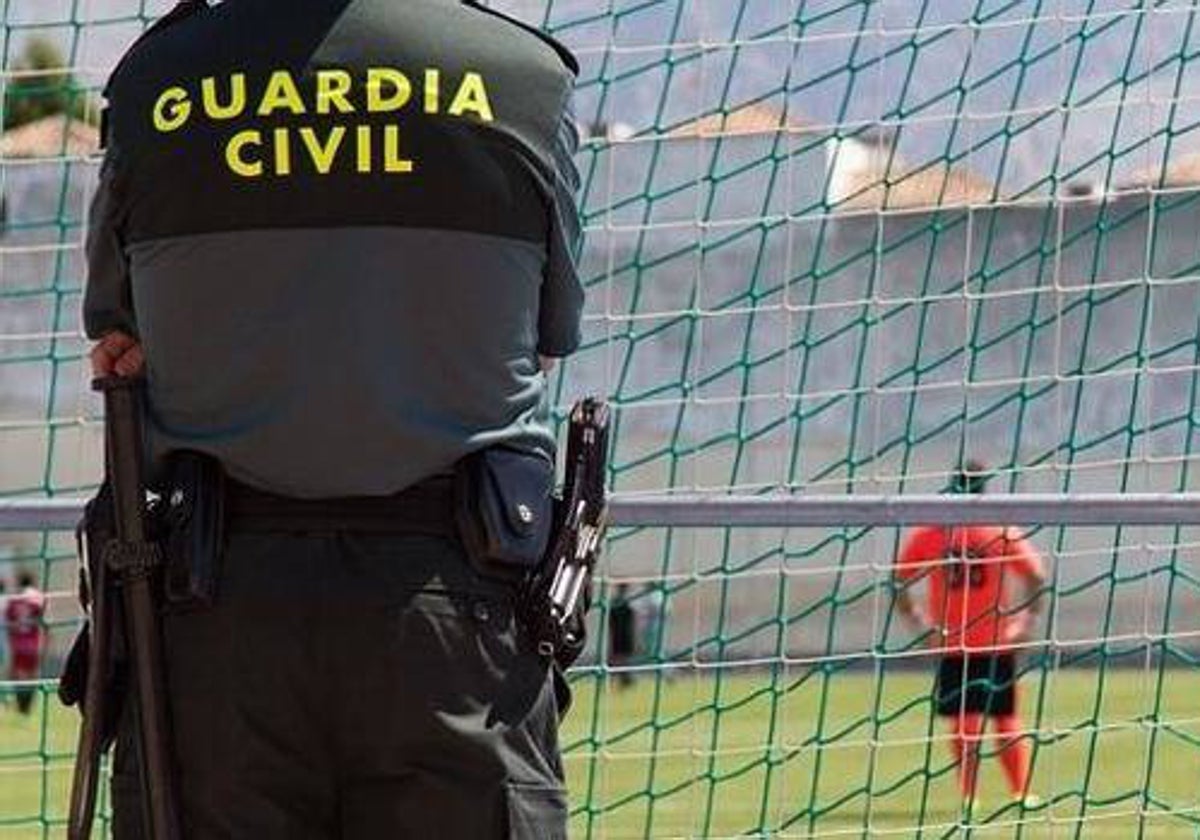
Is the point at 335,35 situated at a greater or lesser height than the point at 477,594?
greater

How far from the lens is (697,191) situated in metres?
8.63

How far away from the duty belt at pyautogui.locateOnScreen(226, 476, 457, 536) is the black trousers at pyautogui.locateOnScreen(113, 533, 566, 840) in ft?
0.05

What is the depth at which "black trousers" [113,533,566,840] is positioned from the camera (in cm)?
485

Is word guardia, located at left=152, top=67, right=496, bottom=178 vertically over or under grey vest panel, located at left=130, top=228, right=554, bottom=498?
over

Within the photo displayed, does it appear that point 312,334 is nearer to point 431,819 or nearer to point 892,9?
point 431,819

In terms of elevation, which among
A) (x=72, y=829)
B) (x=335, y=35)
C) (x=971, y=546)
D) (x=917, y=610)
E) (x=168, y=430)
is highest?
(x=335, y=35)

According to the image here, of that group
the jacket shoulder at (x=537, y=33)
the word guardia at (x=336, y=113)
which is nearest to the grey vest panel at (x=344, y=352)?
the word guardia at (x=336, y=113)

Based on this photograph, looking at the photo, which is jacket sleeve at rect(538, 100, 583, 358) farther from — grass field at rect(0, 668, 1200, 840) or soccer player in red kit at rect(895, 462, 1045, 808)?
grass field at rect(0, 668, 1200, 840)

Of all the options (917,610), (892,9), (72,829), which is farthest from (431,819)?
(917,610)

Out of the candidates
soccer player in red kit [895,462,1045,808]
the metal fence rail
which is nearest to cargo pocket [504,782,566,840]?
the metal fence rail

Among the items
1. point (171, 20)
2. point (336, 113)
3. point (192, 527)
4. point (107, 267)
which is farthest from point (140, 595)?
point (171, 20)

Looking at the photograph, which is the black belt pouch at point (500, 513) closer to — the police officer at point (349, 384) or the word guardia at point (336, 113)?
the police officer at point (349, 384)

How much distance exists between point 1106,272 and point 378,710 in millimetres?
4589

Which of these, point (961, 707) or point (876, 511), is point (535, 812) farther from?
point (961, 707)
